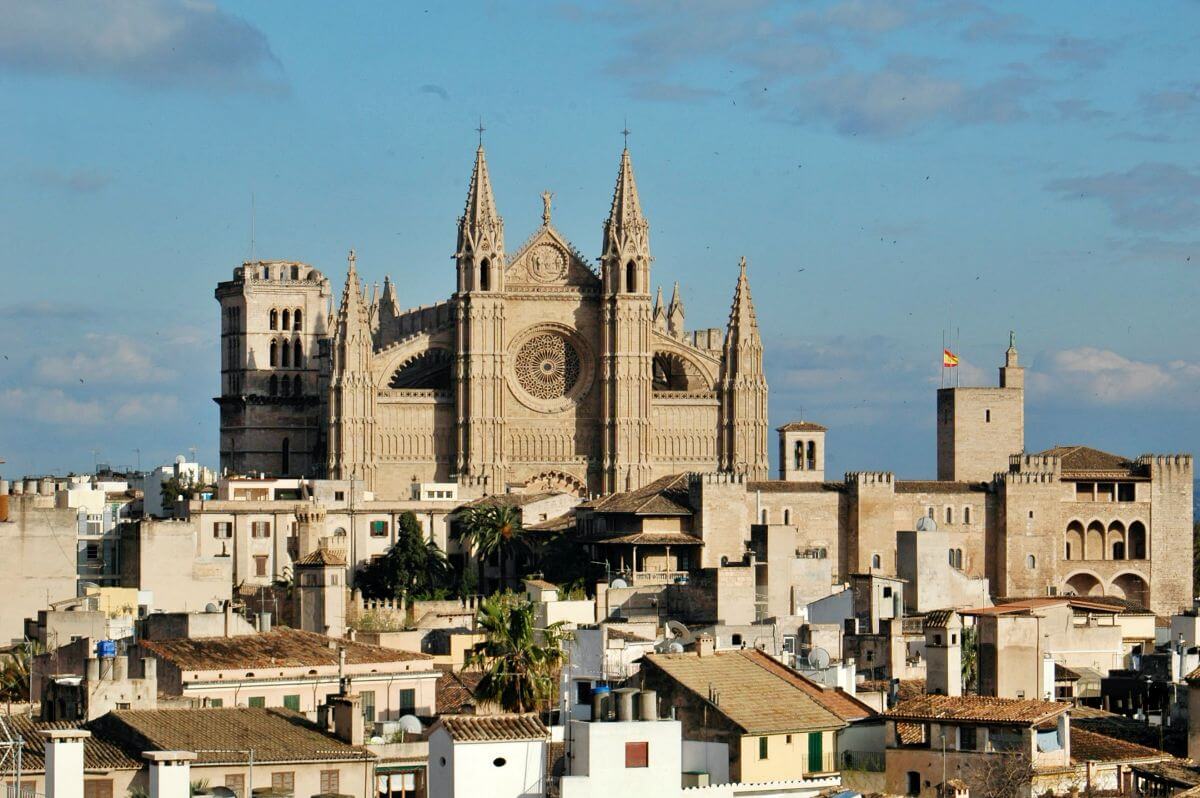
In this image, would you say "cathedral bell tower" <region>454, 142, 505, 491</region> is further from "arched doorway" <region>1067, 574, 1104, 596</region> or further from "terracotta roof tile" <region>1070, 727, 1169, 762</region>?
"terracotta roof tile" <region>1070, 727, 1169, 762</region>

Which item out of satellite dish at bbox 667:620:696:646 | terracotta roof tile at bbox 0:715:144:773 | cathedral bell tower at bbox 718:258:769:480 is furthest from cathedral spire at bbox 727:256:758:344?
terracotta roof tile at bbox 0:715:144:773

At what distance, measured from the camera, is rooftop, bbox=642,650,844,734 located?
37938mm

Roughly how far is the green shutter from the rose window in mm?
81985

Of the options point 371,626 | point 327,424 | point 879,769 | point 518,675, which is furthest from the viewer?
point 327,424

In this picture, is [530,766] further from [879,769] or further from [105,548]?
[105,548]

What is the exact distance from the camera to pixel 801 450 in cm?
11119

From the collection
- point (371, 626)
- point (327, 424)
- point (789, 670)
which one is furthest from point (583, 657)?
point (327, 424)

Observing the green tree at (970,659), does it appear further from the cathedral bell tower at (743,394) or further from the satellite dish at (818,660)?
Result: the cathedral bell tower at (743,394)

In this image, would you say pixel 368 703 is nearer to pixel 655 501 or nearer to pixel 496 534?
pixel 655 501

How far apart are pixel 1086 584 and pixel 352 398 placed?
30.3 meters

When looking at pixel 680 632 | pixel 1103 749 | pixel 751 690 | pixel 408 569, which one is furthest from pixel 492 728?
pixel 408 569

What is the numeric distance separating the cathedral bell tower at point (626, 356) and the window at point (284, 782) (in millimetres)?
81350

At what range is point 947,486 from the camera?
101562 mm

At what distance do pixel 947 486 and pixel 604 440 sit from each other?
70.4 feet
